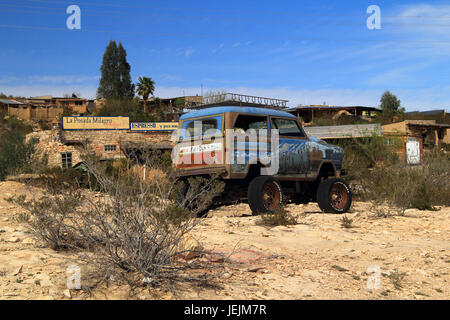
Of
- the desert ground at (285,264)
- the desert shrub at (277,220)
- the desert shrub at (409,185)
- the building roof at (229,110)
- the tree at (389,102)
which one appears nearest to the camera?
the desert ground at (285,264)

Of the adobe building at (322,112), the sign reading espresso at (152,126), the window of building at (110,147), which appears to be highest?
the adobe building at (322,112)

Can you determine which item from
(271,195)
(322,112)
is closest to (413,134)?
(322,112)

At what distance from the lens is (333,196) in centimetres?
950

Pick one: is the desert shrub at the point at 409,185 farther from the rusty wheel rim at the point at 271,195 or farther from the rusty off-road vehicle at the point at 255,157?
the rusty wheel rim at the point at 271,195

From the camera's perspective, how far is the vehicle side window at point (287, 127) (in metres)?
8.96

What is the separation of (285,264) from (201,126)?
457 cm

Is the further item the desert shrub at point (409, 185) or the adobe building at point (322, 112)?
the adobe building at point (322, 112)

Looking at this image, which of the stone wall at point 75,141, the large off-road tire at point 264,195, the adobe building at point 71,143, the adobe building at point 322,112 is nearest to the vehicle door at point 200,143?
the large off-road tire at point 264,195

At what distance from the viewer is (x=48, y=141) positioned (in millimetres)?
32125

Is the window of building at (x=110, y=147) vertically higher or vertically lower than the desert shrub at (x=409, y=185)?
higher

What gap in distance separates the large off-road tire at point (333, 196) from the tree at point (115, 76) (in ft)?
200
